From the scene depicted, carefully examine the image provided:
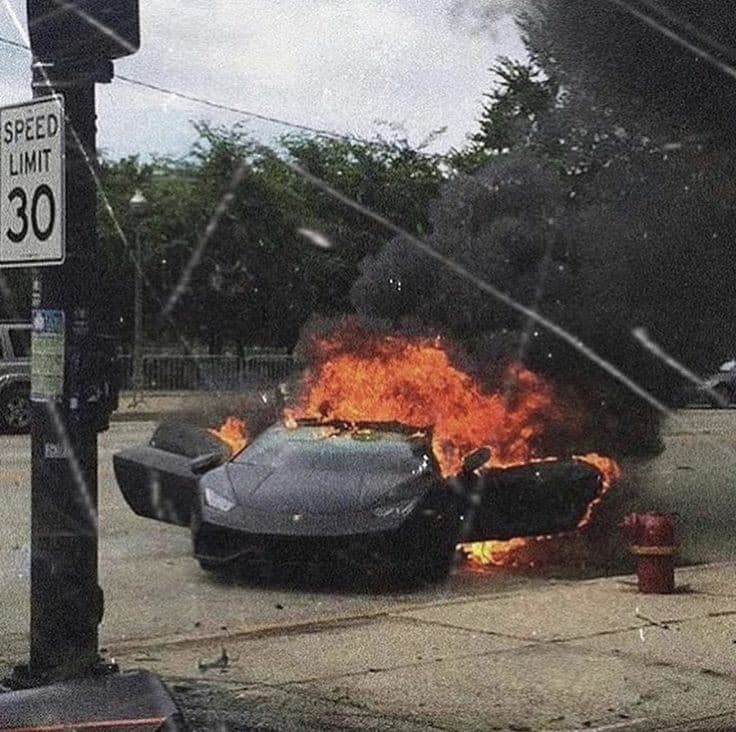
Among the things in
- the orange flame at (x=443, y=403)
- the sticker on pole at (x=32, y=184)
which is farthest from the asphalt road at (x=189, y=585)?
the sticker on pole at (x=32, y=184)

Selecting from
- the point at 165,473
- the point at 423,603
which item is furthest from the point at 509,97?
the point at 423,603

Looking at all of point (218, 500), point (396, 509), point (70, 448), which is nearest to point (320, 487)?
point (396, 509)

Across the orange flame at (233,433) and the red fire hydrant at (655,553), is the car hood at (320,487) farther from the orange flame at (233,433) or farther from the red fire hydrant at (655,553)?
the orange flame at (233,433)

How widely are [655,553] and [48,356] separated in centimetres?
440

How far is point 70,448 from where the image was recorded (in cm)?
603

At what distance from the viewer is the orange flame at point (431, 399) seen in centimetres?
1184

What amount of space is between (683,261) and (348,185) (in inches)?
375

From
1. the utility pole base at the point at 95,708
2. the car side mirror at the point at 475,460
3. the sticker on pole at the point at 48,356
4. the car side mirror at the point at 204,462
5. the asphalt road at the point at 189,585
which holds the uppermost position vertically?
the sticker on pole at the point at 48,356

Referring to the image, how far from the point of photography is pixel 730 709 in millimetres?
6496

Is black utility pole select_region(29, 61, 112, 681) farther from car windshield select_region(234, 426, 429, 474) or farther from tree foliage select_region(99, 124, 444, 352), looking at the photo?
tree foliage select_region(99, 124, 444, 352)

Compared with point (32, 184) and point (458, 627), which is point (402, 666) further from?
point (32, 184)

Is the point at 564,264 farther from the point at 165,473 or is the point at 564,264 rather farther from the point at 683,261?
the point at 165,473

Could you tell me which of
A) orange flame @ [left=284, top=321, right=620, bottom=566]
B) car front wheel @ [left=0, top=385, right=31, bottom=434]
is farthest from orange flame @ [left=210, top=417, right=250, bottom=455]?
car front wheel @ [left=0, top=385, right=31, bottom=434]

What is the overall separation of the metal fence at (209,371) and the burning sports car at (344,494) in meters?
3.32
